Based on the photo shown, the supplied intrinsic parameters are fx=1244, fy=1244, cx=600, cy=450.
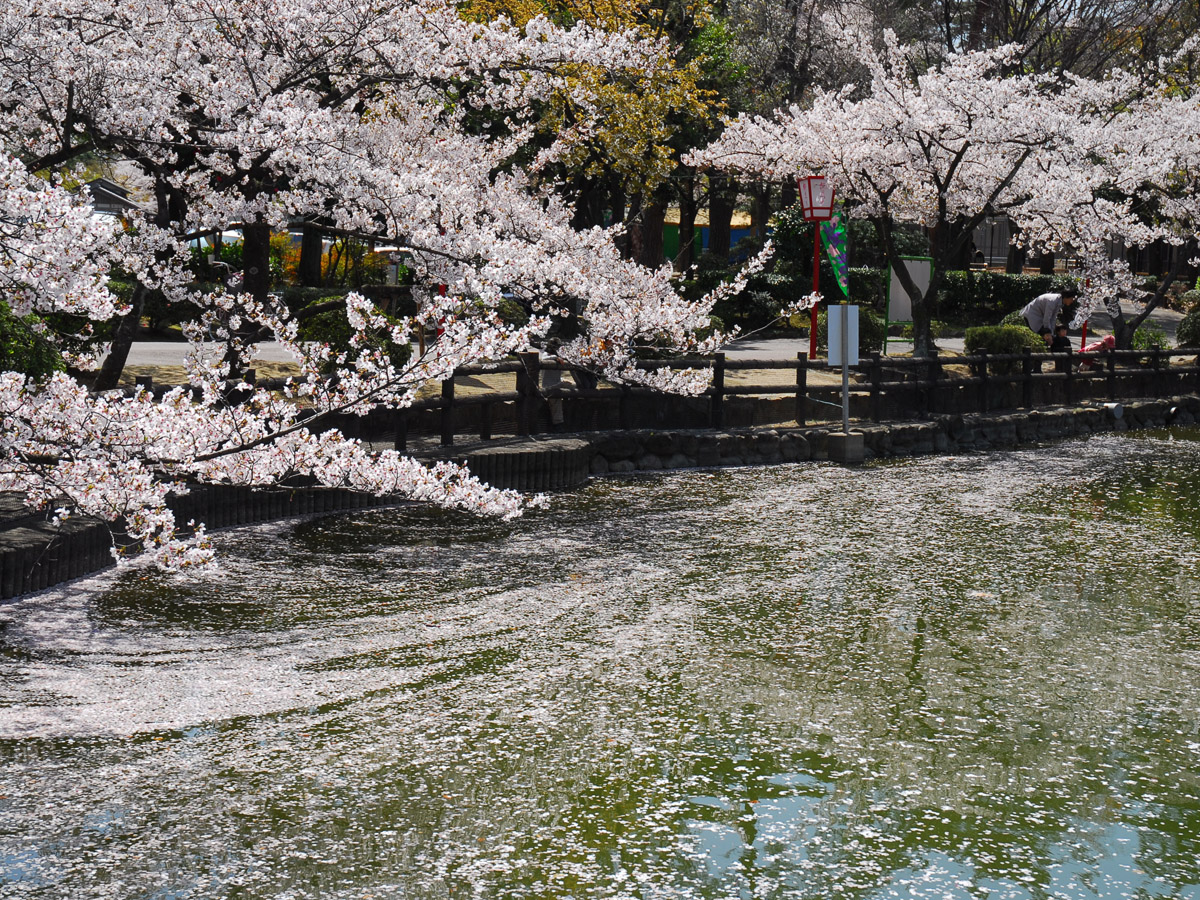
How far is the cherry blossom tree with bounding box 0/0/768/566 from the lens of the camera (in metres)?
7.11

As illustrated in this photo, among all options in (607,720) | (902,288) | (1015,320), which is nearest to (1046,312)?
(902,288)

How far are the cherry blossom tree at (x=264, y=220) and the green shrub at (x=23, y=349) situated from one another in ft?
3.23

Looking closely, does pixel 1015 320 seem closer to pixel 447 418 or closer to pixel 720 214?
pixel 720 214

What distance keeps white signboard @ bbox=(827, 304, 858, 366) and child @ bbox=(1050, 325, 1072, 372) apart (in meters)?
6.07

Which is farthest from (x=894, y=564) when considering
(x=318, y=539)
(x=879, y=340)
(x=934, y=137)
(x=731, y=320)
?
(x=731, y=320)

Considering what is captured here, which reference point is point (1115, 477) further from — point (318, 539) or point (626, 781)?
point (626, 781)

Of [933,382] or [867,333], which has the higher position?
[867,333]

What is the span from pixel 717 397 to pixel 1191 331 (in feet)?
50.4

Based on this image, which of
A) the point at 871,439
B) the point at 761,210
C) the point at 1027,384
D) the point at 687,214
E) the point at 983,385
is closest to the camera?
the point at 871,439

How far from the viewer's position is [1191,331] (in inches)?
1014

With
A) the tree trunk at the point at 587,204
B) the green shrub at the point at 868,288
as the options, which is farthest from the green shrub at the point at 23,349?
the green shrub at the point at 868,288

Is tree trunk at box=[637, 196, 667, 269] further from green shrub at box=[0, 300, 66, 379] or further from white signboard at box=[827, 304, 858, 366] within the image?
green shrub at box=[0, 300, 66, 379]

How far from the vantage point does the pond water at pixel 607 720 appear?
15.2 feet

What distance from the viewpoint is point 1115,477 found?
14.1m
